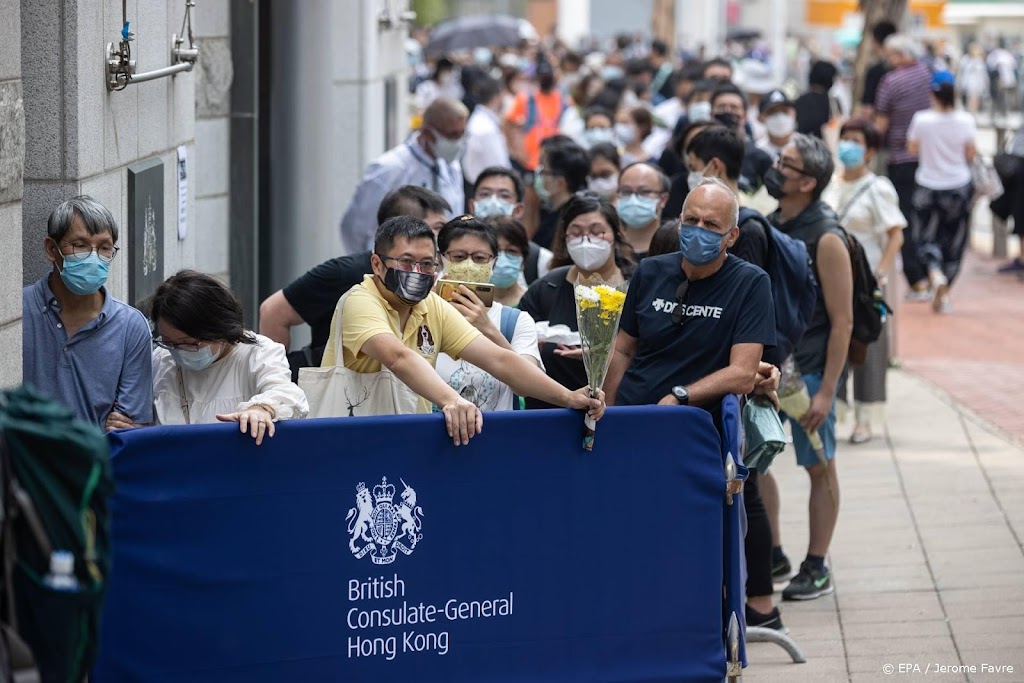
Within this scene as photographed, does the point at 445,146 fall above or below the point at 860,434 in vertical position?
above

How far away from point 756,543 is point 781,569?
1105mm

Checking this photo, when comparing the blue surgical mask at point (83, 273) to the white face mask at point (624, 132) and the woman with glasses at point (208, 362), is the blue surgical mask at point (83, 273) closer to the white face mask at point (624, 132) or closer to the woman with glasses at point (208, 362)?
the woman with glasses at point (208, 362)

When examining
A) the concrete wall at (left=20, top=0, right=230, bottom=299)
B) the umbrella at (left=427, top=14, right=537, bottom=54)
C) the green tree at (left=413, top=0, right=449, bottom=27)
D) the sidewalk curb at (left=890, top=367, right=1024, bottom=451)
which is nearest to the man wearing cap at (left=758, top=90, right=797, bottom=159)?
the sidewalk curb at (left=890, top=367, right=1024, bottom=451)

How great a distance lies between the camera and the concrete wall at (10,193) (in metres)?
5.20

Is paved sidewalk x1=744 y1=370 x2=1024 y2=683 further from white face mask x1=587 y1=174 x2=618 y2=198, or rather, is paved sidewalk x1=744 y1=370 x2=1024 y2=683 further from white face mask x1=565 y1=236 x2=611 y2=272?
white face mask x1=587 y1=174 x2=618 y2=198

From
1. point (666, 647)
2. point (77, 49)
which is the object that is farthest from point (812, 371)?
point (77, 49)

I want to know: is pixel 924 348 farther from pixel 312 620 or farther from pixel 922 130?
pixel 312 620

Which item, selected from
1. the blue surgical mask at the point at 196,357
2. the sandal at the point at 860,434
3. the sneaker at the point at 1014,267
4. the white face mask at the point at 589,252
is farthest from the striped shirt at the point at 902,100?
the blue surgical mask at the point at 196,357

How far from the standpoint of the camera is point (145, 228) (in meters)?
7.19

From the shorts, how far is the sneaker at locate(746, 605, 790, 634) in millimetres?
854

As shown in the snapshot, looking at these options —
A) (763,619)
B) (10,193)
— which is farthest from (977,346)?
(10,193)

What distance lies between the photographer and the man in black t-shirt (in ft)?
23.0

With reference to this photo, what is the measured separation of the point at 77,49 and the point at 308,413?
1.73 metres

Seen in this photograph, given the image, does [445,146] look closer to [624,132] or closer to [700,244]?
[700,244]
